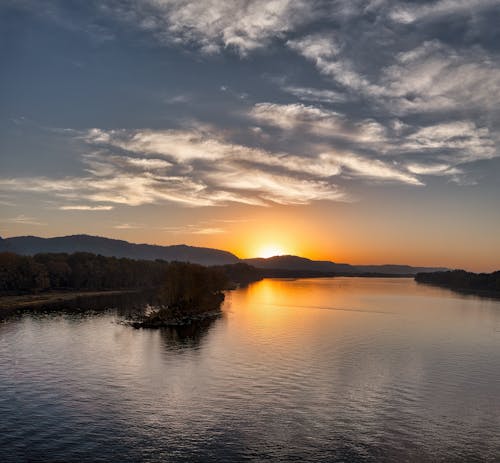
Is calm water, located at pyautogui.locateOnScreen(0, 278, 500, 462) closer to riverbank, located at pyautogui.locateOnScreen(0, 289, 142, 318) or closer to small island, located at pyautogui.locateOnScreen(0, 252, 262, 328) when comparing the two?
small island, located at pyautogui.locateOnScreen(0, 252, 262, 328)

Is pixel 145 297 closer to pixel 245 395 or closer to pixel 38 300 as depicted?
pixel 38 300

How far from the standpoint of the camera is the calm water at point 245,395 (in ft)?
142

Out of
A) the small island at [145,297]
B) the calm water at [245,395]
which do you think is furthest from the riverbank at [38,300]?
the calm water at [245,395]

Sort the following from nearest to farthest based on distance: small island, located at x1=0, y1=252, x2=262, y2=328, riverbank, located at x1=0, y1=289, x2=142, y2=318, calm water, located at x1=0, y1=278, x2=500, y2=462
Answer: calm water, located at x1=0, y1=278, x2=500, y2=462
small island, located at x1=0, y1=252, x2=262, y2=328
riverbank, located at x1=0, y1=289, x2=142, y2=318

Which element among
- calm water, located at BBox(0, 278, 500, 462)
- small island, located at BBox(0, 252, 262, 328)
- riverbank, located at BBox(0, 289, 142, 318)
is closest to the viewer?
calm water, located at BBox(0, 278, 500, 462)

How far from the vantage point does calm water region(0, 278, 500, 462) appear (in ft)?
142

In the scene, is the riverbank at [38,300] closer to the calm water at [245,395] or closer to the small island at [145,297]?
the small island at [145,297]

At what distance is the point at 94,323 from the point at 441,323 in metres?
96.8

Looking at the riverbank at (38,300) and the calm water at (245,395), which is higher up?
the riverbank at (38,300)

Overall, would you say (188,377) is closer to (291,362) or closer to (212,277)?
(291,362)

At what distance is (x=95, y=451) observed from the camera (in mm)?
42000

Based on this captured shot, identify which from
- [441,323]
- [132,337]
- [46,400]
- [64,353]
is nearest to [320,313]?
[441,323]

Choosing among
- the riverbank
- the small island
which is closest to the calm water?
the small island

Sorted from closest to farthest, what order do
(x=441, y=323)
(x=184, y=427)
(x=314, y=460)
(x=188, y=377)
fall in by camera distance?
(x=314, y=460), (x=184, y=427), (x=188, y=377), (x=441, y=323)
